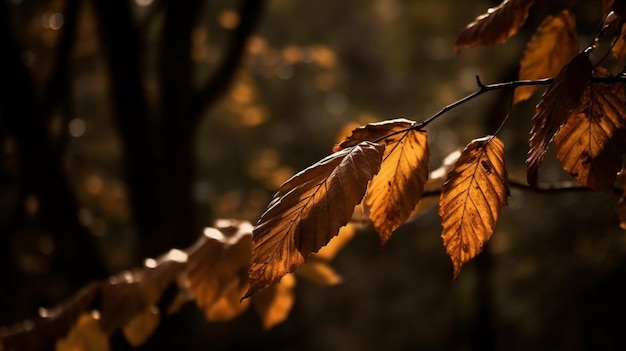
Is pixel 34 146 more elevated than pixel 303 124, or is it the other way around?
pixel 34 146

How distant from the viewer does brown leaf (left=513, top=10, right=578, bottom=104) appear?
0.70 metres

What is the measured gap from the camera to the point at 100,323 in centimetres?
80

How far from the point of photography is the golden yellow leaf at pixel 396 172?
52 centimetres

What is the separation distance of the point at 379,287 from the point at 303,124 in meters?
2.71

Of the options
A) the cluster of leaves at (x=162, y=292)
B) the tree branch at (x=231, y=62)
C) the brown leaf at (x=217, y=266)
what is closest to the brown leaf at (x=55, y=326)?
the cluster of leaves at (x=162, y=292)

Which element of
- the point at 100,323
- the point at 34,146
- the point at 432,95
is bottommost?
the point at 432,95

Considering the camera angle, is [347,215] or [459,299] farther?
[459,299]

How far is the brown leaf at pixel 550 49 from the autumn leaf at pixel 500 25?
0.08 metres

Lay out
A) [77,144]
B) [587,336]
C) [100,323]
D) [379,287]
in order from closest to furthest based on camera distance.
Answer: [100,323] < [587,336] < [77,144] < [379,287]

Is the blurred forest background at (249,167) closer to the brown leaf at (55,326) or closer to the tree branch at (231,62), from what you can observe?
the tree branch at (231,62)

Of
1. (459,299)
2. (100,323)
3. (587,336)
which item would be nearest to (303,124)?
(459,299)

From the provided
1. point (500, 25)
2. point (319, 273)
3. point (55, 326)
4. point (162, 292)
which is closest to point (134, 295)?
point (162, 292)

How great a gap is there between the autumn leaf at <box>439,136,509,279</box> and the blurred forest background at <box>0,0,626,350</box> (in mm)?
160

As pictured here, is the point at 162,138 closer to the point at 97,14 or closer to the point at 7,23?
the point at 97,14
